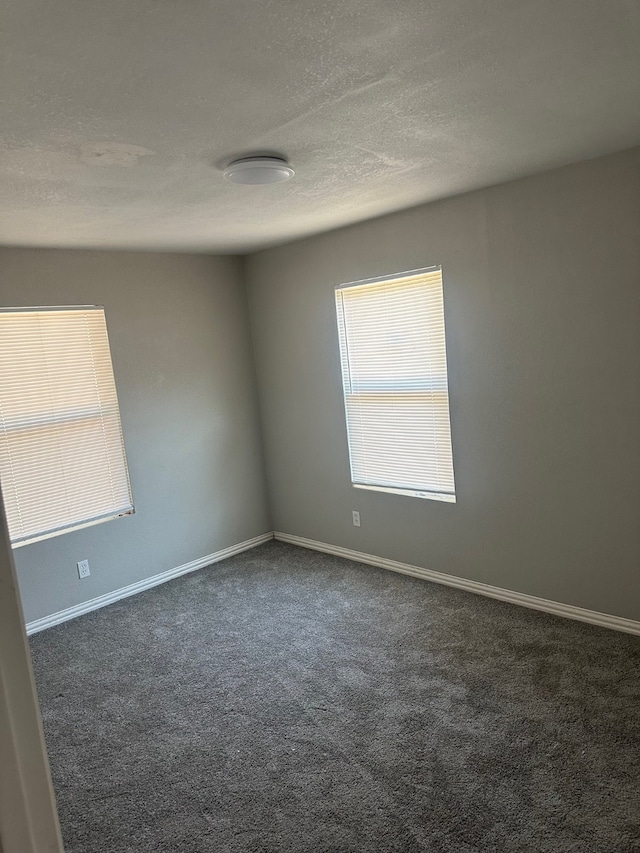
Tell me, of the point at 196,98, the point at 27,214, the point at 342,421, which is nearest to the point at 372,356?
the point at 342,421

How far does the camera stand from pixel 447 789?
2135mm

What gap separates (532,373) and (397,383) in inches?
37.5

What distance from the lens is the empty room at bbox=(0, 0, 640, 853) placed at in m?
1.63

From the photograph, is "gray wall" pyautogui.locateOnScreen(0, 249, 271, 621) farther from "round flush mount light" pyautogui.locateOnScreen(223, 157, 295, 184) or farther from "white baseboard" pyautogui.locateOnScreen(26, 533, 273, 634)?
"round flush mount light" pyautogui.locateOnScreen(223, 157, 295, 184)

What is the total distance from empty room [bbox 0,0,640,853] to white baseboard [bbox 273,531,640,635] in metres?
0.02

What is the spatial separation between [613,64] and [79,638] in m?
3.80

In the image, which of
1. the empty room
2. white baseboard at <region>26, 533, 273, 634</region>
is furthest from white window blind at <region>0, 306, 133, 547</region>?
white baseboard at <region>26, 533, 273, 634</region>

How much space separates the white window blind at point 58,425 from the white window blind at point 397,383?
5.48 ft

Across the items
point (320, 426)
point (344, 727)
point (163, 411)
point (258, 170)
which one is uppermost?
point (258, 170)

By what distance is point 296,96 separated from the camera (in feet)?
5.87

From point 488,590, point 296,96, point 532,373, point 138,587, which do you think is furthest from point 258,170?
point 138,587

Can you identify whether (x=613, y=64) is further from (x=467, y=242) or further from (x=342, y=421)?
(x=342, y=421)

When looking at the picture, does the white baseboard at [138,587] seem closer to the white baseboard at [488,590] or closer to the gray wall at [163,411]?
the gray wall at [163,411]

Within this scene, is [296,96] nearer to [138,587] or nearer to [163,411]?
[163,411]
